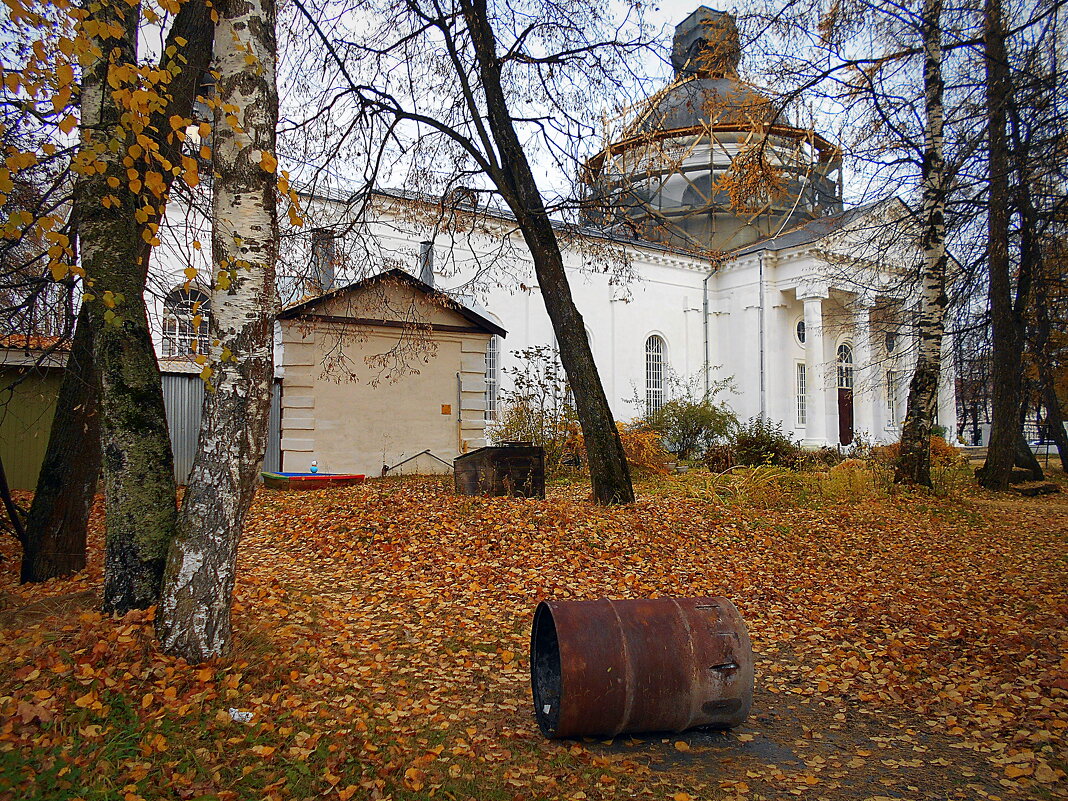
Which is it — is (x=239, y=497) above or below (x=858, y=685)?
above

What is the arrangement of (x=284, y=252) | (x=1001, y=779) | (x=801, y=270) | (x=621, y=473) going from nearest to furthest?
1. (x=1001, y=779)
2. (x=621, y=473)
3. (x=284, y=252)
4. (x=801, y=270)

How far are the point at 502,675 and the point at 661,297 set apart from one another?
24.6m

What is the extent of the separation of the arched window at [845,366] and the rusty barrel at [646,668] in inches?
1159

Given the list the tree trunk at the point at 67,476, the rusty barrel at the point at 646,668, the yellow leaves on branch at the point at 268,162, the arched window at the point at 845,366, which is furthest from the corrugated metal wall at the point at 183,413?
the arched window at the point at 845,366

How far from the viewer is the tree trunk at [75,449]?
5.73m

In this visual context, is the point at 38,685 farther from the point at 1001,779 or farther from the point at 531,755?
the point at 1001,779

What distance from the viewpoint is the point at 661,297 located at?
28.4 metres

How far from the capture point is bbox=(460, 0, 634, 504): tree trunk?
10016 mm

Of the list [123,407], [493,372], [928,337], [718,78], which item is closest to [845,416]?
[493,372]

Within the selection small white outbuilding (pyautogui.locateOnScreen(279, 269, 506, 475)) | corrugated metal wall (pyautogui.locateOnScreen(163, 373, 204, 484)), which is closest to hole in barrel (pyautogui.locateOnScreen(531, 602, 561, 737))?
small white outbuilding (pyautogui.locateOnScreen(279, 269, 506, 475))

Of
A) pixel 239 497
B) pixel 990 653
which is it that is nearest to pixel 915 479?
pixel 990 653

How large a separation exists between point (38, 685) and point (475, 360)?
40.8ft

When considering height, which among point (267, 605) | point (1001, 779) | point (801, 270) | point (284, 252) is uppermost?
point (801, 270)

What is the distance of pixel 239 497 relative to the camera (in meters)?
4.45
